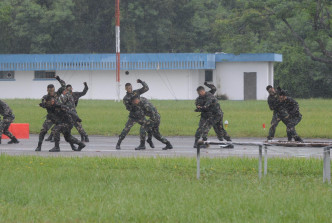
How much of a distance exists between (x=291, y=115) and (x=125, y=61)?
1485 inches

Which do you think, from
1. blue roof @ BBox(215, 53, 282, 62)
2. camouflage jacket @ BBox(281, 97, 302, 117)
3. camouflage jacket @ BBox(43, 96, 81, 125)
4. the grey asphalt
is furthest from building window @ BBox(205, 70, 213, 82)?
camouflage jacket @ BBox(43, 96, 81, 125)

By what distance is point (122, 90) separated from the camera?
55.3 metres

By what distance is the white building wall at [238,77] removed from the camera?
176 ft

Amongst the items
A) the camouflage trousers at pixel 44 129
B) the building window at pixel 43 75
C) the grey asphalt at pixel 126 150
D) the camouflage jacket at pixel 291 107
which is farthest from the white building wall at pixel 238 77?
the camouflage trousers at pixel 44 129

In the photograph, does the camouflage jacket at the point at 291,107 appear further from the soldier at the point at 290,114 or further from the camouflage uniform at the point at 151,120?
the camouflage uniform at the point at 151,120

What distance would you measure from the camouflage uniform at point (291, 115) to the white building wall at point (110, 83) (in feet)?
119

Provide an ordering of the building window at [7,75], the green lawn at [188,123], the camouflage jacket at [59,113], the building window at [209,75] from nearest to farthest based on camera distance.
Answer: the camouflage jacket at [59,113], the green lawn at [188,123], the building window at [209,75], the building window at [7,75]

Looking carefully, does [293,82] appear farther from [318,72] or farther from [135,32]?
[135,32]

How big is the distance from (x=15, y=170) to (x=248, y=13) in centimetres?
3382

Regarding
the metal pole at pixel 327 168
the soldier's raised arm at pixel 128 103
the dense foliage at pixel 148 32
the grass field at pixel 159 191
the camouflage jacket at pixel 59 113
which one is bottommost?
the grass field at pixel 159 191

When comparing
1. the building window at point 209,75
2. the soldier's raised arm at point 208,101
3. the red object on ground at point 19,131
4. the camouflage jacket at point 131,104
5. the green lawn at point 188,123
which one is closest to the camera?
the soldier's raised arm at point 208,101

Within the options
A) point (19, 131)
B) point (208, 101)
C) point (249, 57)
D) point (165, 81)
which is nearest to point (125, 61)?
point (165, 81)

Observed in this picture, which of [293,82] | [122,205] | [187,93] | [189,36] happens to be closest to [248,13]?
[187,93]

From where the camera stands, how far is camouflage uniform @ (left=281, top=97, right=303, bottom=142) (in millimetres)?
18594
